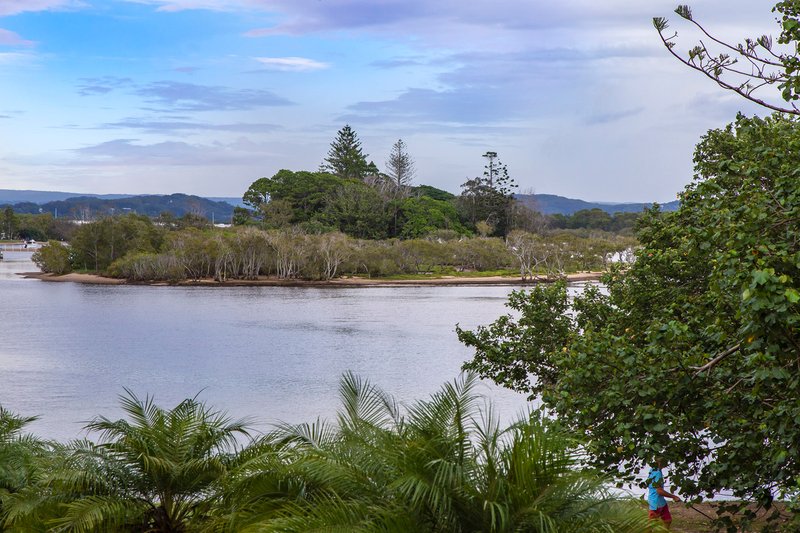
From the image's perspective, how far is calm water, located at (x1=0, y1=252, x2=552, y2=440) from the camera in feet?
86.8

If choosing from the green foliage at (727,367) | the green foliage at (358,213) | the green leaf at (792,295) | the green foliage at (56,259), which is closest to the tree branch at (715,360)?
the green foliage at (727,367)

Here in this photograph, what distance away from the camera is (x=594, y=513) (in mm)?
6230

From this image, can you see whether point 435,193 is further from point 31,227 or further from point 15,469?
point 15,469

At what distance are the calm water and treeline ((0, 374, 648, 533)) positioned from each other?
27.2 feet

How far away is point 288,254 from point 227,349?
1725 inches

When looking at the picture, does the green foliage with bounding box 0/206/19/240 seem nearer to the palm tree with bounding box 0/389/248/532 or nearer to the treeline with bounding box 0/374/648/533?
the treeline with bounding box 0/374/648/533

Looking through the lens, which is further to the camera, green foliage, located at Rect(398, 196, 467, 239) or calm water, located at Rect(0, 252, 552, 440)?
green foliage, located at Rect(398, 196, 467, 239)

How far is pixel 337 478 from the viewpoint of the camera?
7.14 meters

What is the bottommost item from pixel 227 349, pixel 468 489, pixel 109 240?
pixel 227 349

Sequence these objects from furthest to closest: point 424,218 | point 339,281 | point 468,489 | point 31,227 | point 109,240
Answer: point 31,227 → point 424,218 → point 109,240 → point 339,281 → point 468,489

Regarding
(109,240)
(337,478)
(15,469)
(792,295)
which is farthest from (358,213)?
(792,295)

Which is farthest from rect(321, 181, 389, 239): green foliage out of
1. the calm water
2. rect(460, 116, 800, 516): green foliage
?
rect(460, 116, 800, 516): green foliage

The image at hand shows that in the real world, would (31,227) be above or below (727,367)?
above

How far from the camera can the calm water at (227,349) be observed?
86.8ft
